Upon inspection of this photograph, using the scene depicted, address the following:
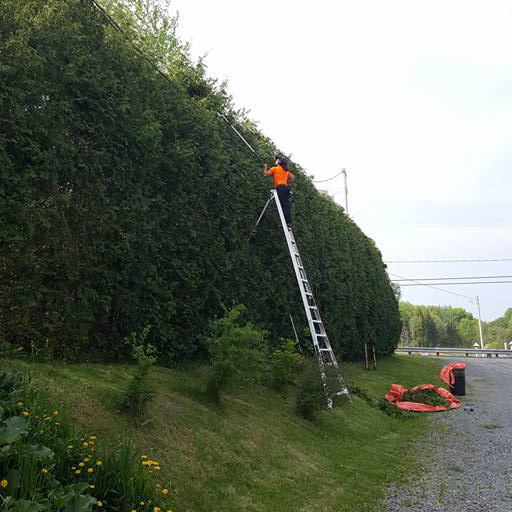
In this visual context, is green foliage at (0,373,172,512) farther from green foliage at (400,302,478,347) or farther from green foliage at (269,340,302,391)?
green foliage at (400,302,478,347)

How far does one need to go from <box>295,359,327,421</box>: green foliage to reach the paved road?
1.84 meters

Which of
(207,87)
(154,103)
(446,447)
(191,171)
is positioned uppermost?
(207,87)

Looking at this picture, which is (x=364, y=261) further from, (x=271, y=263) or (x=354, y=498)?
(x=354, y=498)

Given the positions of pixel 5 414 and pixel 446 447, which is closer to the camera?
Result: pixel 5 414

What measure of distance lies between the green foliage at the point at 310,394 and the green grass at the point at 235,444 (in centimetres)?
22

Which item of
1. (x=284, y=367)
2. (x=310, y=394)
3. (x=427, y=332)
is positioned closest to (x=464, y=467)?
(x=310, y=394)

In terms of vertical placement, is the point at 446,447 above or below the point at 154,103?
below

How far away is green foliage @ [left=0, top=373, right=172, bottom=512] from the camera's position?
110 inches

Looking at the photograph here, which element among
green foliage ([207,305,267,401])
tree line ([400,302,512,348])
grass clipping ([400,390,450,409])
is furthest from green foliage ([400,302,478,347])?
green foliage ([207,305,267,401])

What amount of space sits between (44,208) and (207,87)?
5681 mm

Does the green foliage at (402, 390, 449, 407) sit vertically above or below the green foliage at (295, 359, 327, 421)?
below

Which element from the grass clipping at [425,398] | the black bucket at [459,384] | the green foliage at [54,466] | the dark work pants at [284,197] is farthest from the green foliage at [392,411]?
the green foliage at [54,466]

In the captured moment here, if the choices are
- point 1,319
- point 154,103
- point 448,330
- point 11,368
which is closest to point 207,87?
point 154,103

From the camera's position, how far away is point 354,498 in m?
5.43
